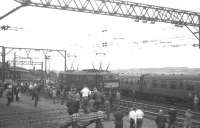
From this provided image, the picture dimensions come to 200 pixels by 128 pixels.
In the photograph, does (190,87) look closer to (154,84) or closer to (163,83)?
(163,83)

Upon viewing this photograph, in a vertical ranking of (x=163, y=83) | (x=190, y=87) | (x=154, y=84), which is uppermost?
(x=163, y=83)

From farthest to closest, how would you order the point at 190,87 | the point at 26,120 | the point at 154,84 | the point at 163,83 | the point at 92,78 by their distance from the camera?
the point at 92,78 < the point at 154,84 < the point at 163,83 < the point at 190,87 < the point at 26,120

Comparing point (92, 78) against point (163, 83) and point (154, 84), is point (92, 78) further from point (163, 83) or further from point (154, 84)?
point (163, 83)

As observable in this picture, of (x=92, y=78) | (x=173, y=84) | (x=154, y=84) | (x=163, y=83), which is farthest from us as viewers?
(x=92, y=78)

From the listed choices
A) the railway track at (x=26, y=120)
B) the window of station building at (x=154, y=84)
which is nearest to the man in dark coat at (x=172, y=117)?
the railway track at (x=26, y=120)

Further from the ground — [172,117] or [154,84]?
[154,84]

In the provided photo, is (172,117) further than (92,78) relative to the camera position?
No

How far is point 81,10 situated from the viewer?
22016 mm

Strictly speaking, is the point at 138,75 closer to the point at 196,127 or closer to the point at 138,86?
the point at 138,86

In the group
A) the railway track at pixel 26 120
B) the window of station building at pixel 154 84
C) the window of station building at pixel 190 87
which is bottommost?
the railway track at pixel 26 120

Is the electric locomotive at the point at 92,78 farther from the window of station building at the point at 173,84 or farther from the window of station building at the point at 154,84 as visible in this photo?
the window of station building at the point at 173,84

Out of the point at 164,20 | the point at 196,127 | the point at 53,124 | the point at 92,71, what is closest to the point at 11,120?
the point at 53,124

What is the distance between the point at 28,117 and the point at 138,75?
22.0 m

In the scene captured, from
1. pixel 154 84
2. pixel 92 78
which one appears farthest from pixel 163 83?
pixel 92 78
